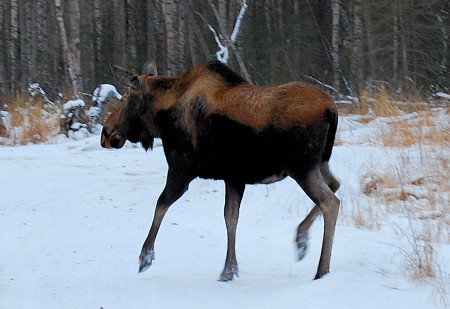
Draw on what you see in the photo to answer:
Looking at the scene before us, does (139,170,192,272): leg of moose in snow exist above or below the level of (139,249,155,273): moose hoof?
above

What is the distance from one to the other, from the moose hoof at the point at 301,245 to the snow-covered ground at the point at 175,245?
14 centimetres

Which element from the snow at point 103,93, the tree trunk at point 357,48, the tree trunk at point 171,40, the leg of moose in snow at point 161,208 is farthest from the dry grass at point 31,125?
the tree trunk at point 357,48

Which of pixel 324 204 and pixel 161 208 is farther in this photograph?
pixel 161 208

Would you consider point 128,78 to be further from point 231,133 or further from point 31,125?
point 31,125

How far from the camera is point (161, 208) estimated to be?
6812 mm

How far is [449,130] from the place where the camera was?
11148 millimetres

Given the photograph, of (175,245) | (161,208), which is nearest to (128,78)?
(161,208)

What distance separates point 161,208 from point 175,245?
1183 mm

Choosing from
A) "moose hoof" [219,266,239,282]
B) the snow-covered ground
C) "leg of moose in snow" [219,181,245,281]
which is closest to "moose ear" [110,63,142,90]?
"leg of moose in snow" [219,181,245,281]

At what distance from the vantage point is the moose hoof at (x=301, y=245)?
6.73 m

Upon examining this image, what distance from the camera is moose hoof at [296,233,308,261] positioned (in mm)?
6732

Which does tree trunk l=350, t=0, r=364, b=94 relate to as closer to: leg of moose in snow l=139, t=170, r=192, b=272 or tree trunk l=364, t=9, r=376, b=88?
A: tree trunk l=364, t=9, r=376, b=88

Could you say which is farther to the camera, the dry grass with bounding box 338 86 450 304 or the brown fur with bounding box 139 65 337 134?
the dry grass with bounding box 338 86 450 304

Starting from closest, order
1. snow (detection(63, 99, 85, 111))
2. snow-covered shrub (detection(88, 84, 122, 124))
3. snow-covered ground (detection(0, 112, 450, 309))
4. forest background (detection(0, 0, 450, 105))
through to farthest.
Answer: snow-covered ground (detection(0, 112, 450, 309)) → snow (detection(63, 99, 85, 111)) → snow-covered shrub (detection(88, 84, 122, 124)) → forest background (detection(0, 0, 450, 105))
